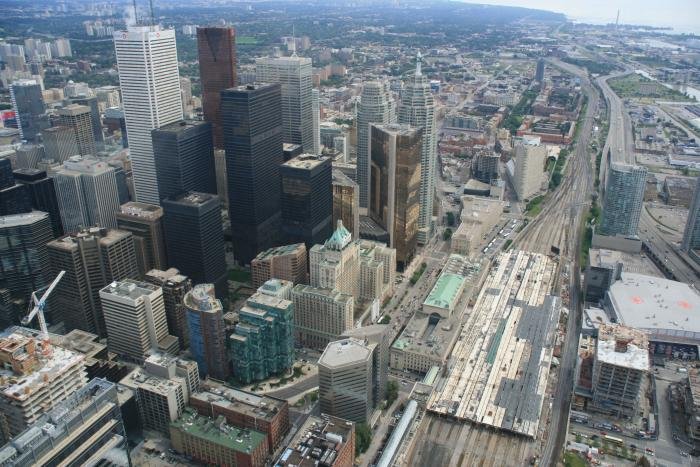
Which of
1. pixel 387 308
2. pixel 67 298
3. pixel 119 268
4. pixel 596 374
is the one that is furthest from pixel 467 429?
pixel 67 298

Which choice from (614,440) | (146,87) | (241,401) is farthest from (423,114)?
(241,401)

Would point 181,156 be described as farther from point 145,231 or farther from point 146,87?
point 146,87

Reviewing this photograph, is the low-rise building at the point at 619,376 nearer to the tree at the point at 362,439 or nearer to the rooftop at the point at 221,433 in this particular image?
the tree at the point at 362,439

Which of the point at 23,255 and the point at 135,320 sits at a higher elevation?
the point at 23,255

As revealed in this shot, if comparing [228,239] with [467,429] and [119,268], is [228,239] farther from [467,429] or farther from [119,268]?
[467,429]

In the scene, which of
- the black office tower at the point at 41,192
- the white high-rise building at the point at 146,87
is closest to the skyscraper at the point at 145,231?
the white high-rise building at the point at 146,87
